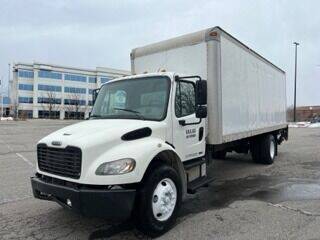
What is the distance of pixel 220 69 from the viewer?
26.0ft

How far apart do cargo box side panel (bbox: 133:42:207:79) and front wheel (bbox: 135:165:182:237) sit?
8.50ft

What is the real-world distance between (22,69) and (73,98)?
1587 centimetres

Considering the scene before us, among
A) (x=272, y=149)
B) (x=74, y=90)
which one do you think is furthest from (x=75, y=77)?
(x=272, y=149)

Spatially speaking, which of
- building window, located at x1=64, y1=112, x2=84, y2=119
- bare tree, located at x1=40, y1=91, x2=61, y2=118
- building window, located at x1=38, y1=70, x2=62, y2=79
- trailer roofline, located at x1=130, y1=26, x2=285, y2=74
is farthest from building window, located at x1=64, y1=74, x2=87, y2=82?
trailer roofline, located at x1=130, y1=26, x2=285, y2=74

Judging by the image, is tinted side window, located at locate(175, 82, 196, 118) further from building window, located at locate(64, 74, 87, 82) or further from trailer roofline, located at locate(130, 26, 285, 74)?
building window, located at locate(64, 74, 87, 82)

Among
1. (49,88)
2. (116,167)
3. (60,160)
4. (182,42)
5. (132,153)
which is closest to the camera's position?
(116,167)

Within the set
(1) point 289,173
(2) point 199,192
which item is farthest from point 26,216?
(1) point 289,173

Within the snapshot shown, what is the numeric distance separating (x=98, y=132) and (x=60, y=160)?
67 cm

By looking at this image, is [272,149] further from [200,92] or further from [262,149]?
[200,92]

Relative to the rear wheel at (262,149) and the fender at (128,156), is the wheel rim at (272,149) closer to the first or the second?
the rear wheel at (262,149)

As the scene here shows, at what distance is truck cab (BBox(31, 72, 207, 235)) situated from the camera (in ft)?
17.2

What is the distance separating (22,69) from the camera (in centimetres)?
10650

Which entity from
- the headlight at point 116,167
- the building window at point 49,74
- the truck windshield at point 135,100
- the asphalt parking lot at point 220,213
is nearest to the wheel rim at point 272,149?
the asphalt parking lot at point 220,213

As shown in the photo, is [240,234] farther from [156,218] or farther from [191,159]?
[191,159]
